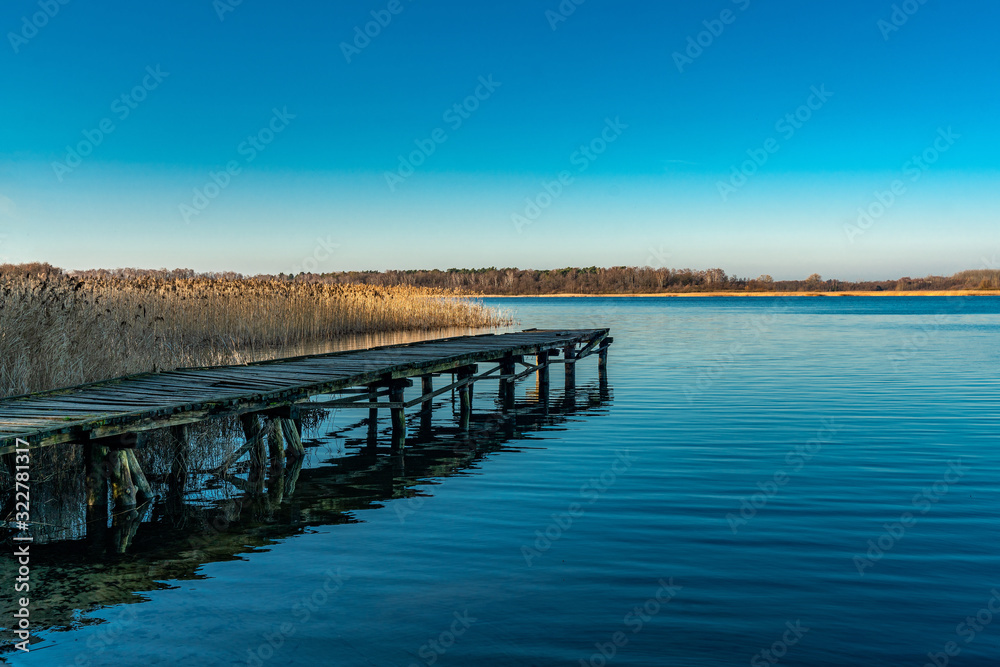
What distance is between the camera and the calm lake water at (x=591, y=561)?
15.1 ft

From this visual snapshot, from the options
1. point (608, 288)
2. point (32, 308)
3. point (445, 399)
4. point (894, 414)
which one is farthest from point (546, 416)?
point (608, 288)

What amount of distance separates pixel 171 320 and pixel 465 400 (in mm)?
8910

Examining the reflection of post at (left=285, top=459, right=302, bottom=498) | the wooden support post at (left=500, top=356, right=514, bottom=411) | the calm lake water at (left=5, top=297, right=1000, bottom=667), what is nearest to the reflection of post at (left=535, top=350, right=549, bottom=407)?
the wooden support post at (left=500, top=356, right=514, bottom=411)

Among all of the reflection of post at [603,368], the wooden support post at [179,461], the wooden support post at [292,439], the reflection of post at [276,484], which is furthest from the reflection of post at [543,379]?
the wooden support post at [179,461]

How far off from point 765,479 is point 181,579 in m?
5.90

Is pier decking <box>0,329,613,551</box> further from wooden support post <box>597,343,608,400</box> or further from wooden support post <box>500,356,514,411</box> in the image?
wooden support post <box>597,343,608,400</box>

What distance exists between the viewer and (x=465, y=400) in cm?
1359

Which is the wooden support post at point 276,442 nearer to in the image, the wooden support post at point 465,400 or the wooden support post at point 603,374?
the wooden support post at point 465,400

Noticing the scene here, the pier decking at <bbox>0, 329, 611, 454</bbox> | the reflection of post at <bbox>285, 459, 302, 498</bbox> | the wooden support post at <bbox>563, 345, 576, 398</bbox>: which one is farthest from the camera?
the wooden support post at <bbox>563, 345, 576, 398</bbox>

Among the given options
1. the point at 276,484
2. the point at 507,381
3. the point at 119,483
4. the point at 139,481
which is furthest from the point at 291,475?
the point at 507,381

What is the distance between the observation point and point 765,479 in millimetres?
8547

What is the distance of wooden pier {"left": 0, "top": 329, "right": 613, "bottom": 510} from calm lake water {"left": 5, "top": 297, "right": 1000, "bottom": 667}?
2.15 ft

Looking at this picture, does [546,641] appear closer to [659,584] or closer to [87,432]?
[659,584]

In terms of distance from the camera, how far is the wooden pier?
22.4ft
